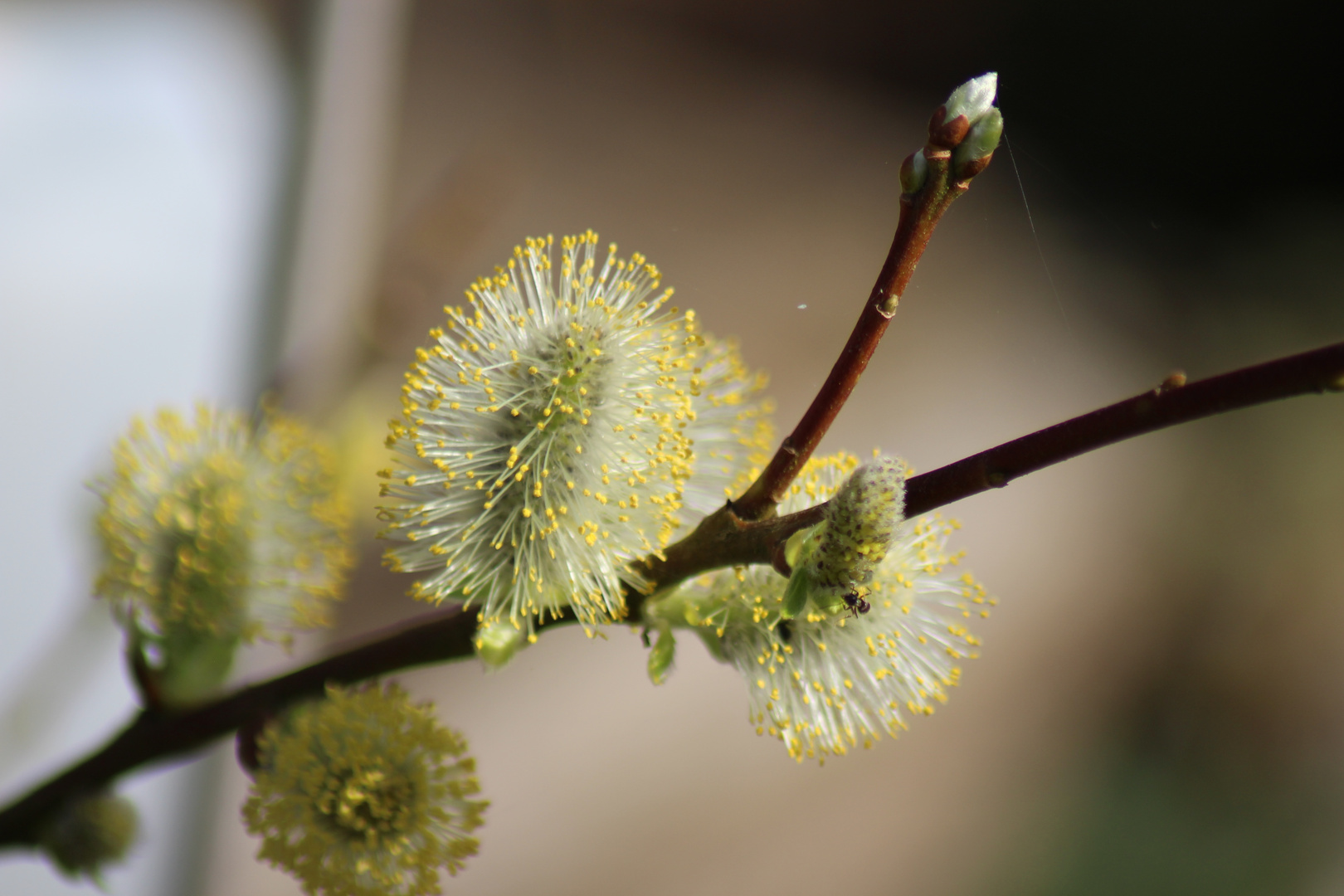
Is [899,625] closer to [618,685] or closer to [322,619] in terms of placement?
[322,619]

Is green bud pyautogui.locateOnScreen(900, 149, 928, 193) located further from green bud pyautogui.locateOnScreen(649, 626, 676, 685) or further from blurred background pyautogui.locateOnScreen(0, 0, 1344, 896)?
blurred background pyautogui.locateOnScreen(0, 0, 1344, 896)

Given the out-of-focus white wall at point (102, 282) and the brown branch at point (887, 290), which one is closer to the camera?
the brown branch at point (887, 290)

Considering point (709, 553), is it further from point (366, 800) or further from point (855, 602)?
point (366, 800)

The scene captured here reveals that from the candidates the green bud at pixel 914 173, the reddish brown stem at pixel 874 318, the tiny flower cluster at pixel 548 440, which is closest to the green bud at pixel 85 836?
the tiny flower cluster at pixel 548 440

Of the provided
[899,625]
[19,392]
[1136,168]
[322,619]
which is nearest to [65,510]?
[19,392]

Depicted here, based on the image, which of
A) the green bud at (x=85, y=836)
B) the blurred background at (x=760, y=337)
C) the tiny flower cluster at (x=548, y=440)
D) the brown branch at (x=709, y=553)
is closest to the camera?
the brown branch at (x=709, y=553)

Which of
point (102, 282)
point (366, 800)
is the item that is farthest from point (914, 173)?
point (102, 282)

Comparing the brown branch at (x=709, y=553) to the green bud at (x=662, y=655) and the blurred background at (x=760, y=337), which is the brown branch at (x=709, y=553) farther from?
the blurred background at (x=760, y=337)

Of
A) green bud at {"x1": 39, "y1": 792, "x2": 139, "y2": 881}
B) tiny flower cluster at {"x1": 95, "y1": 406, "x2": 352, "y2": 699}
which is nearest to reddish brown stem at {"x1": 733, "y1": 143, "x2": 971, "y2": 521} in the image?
tiny flower cluster at {"x1": 95, "y1": 406, "x2": 352, "y2": 699}
